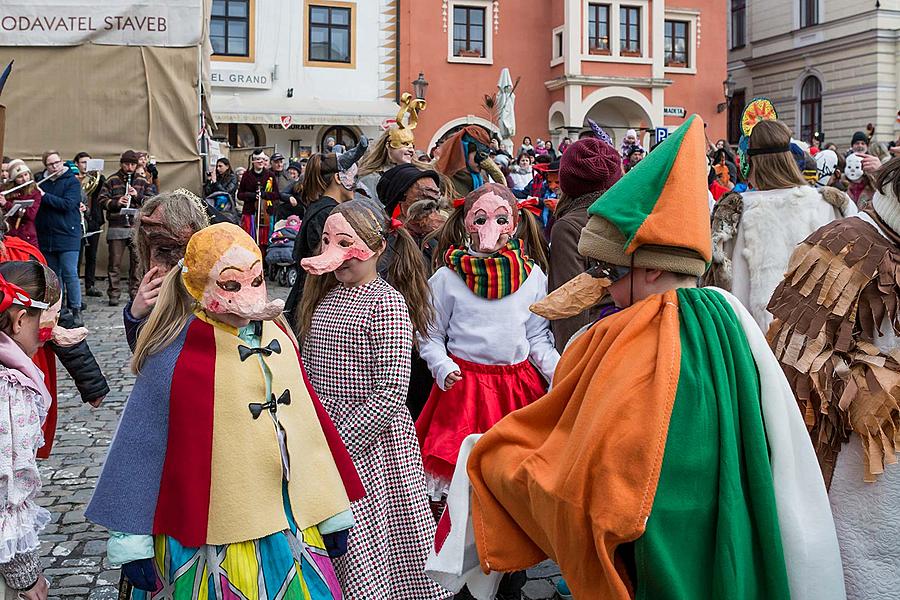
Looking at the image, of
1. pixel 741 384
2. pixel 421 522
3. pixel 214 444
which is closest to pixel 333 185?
pixel 421 522

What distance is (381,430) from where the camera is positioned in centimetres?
373

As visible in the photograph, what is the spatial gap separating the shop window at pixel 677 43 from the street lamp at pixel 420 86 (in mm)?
8848

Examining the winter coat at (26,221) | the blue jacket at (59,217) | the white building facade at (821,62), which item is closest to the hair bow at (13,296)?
the winter coat at (26,221)

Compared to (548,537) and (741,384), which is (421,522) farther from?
(741,384)

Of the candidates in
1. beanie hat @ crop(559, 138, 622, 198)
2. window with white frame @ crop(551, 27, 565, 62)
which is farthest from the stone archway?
beanie hat @ crop(559, 138, 622, 198)

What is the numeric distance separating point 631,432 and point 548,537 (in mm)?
354

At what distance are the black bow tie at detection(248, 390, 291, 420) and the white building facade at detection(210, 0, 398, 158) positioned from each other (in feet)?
80.2

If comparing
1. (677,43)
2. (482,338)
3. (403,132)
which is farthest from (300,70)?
(482,338)

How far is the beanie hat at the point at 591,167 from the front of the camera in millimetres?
4457

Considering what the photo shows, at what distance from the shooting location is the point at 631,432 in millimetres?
2082

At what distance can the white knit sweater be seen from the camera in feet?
14.0

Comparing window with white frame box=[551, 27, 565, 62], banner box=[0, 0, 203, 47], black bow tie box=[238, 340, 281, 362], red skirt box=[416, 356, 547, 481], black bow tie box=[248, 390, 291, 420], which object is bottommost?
red skirt box=[416, 356, 547, 481]

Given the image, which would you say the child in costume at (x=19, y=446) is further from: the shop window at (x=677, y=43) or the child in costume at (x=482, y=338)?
the shop window at (x=677, y=43)

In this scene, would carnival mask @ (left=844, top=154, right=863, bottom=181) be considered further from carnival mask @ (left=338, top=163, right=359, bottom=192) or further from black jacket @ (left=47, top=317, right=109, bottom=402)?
black jacket @ (left=47, top=317, right=109, bottom=402)
